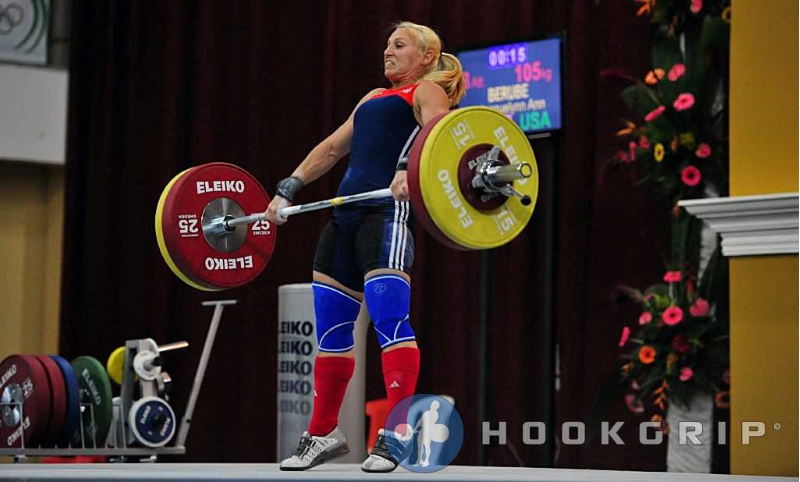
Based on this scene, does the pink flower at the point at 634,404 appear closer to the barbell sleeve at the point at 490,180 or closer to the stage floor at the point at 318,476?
the stage floor at the point at 318,476

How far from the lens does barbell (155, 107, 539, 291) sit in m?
2.73

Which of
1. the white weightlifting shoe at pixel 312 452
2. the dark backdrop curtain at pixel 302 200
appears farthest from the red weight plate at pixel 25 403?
the white weightlifting shoe at pixel 312 452

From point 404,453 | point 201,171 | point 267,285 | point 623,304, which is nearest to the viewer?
point 404,453

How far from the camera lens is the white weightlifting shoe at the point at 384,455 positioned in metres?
2.87

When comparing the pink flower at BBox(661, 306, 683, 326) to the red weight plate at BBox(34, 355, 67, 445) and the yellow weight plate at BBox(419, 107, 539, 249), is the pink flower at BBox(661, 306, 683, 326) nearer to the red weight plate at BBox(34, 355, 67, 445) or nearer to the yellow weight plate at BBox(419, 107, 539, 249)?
the yellow weight plate at BBox(419, 107, 539, 249)

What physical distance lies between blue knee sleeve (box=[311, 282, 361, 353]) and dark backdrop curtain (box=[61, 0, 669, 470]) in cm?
181

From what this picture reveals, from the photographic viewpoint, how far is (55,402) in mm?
4750

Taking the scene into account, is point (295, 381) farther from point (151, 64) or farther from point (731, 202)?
point (151, 64)

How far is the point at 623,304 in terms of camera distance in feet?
16.1

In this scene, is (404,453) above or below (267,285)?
below

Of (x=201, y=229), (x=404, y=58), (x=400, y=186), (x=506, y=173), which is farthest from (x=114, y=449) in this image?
(x=506, y=173)

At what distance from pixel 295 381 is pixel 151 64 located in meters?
3.12

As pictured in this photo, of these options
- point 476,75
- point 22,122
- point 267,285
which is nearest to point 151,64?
point 22,122

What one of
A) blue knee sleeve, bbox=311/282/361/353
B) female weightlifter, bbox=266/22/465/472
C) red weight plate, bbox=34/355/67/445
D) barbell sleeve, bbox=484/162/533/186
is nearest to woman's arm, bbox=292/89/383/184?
Result: female weightlifter, bbox=266/22/465/472
